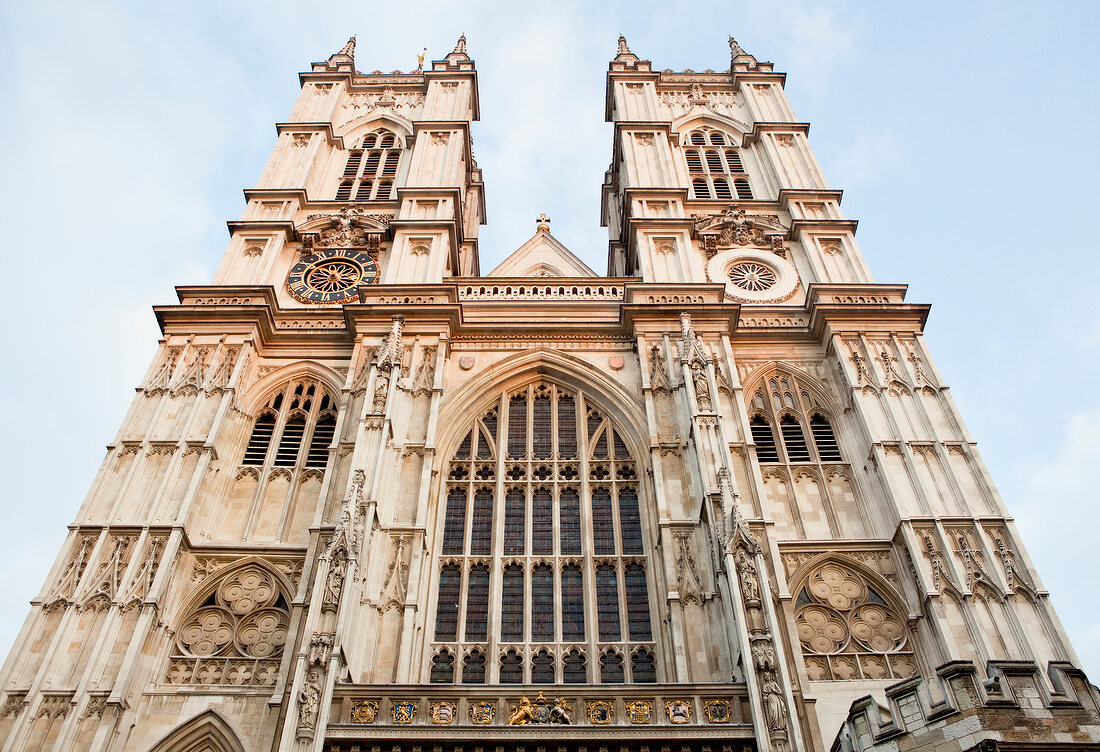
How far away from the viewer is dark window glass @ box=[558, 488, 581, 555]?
18.6 metres

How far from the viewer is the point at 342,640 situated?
46.3ft

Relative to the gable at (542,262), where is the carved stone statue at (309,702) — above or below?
below

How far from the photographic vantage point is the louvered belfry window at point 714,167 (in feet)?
94.2

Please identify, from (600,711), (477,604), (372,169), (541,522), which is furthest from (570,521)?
(372,169)

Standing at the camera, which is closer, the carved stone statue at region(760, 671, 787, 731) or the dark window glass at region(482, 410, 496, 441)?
the carved stone statue at region(760, 671, 787, 731)

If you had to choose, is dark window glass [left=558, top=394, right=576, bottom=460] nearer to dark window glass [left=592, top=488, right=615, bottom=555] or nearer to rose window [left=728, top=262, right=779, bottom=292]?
dark window glass [left=592, top=488, right=615, bottom=555]

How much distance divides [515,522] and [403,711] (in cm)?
596

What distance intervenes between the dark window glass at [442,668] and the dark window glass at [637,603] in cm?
326

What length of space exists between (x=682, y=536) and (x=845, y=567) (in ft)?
10.8

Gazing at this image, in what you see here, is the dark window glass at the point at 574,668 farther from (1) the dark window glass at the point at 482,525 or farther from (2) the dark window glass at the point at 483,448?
(2) the dark window glass at the point at 483,448

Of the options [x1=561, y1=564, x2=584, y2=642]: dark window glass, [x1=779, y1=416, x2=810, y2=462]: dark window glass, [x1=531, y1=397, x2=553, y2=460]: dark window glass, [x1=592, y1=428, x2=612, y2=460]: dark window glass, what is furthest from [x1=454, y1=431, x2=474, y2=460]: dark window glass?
[x1=779, y1=416, x2=810, y2=462]: dark window glass

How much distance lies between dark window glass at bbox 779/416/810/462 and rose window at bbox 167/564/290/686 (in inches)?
427

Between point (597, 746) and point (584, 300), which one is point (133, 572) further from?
point (584, 300)

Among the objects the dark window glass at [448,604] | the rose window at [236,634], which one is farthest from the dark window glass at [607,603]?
the rose window at [236,634]
